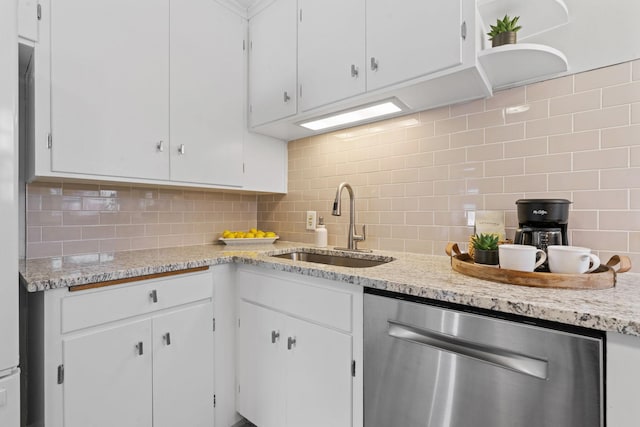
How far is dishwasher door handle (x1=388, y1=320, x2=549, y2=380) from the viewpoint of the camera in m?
0.81

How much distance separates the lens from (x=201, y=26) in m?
1.84

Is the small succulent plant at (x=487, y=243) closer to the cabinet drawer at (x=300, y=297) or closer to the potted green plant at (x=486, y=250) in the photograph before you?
the potted green plant at (x=486, y=250)

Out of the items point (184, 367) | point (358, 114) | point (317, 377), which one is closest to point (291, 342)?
point (317, 377)

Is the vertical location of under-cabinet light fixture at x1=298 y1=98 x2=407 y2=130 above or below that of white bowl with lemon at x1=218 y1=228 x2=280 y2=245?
above

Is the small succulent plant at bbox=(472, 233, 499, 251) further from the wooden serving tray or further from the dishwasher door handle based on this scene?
the dishwasher door handle

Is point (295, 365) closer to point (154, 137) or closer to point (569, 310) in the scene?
point (569, 310)

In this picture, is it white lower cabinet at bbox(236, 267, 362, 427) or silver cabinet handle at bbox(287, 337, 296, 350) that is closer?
white lower cabinet at bbox(236, 267, 362, 427)

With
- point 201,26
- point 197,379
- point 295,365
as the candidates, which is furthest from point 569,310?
point 201,26

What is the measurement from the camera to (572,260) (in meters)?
0.95

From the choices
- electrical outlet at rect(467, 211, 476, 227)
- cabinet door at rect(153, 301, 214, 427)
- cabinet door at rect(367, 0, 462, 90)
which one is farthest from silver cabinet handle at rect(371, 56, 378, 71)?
cabinet door at rect(153, 301, 214, 427)

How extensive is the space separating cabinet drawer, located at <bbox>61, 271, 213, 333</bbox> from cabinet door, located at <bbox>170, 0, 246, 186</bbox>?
0.62 m

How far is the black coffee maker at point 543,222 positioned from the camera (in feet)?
3.69

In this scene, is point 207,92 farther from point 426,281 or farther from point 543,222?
point 543,222

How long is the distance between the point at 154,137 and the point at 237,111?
57 centimetres
